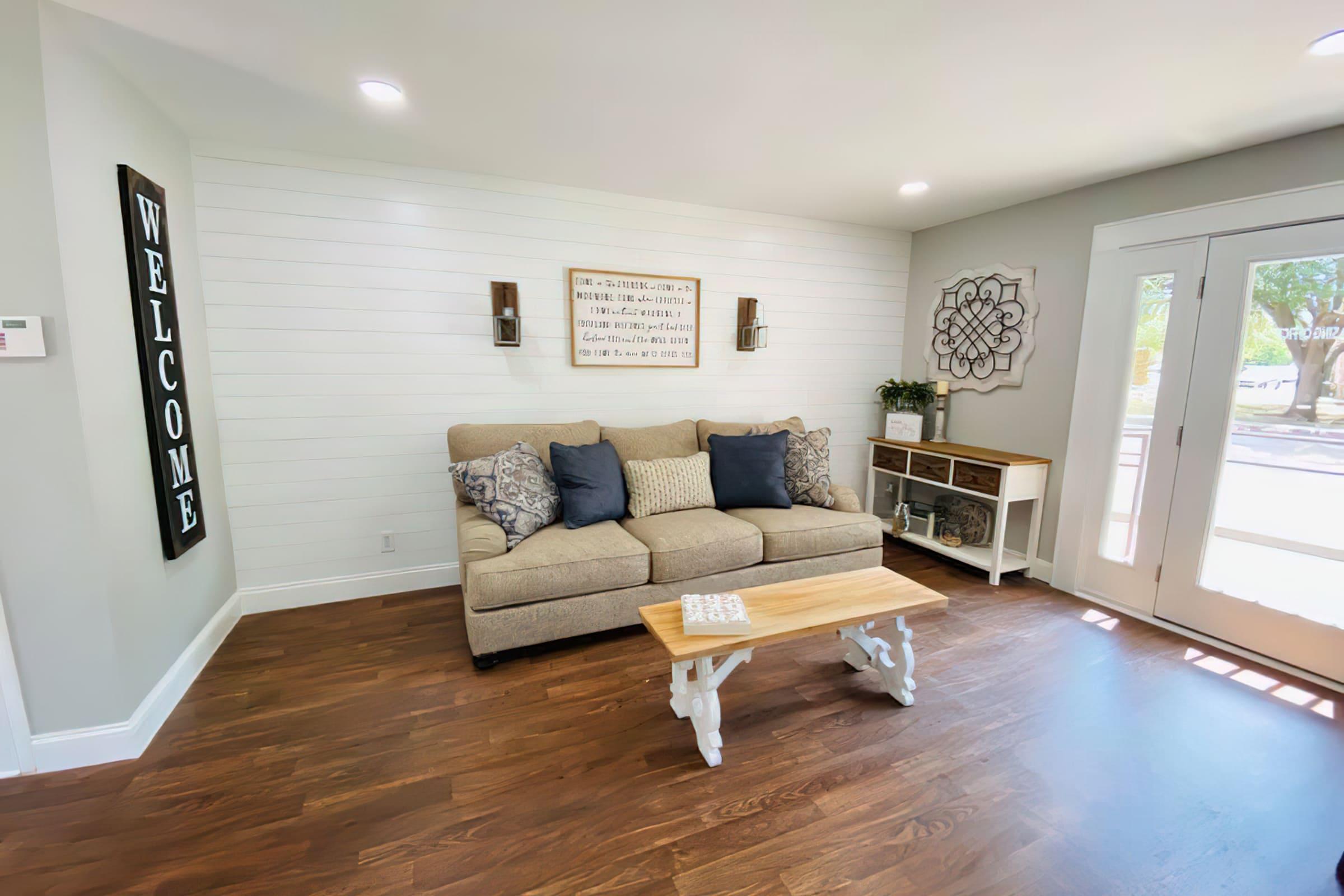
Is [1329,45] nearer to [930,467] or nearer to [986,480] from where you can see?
[986,480]

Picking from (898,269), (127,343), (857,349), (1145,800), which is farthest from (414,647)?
(898,269)

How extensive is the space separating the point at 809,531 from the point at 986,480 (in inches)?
51.1

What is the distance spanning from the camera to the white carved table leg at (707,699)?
1.88 metres

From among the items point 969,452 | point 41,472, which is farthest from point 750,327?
point 41,472

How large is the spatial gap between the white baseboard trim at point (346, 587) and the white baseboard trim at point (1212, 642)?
3986mm

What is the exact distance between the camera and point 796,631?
193 centimetres

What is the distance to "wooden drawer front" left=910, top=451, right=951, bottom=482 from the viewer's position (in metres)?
3.63

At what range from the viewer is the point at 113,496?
6.04 feet

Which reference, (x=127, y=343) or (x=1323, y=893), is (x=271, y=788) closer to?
(x=127, y=343)

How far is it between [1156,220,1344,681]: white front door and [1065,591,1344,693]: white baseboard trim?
36mm

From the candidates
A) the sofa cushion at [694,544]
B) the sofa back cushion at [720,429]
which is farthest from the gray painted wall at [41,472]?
the sofa back cushion at [720,429]

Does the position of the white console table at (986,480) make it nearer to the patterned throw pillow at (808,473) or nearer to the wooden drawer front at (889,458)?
the wooden drawer front at (889,458)

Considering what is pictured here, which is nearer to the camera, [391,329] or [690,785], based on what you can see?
[690,785]

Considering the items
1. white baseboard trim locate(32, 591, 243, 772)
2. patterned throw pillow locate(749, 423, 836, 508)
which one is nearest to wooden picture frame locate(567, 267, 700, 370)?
patterned throw pillow locate(749, 423, 836, 508)
